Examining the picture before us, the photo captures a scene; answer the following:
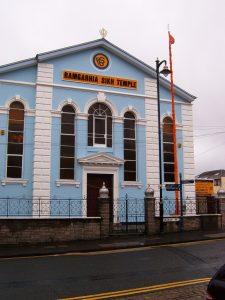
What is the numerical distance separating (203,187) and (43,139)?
1177cm

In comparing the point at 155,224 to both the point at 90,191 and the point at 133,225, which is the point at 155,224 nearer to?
the point at 133,225

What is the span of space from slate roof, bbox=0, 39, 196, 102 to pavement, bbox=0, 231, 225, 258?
386 inches

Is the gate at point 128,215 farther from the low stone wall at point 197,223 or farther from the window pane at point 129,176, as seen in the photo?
the low stone wall at point 197,223

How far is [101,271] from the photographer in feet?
34.0

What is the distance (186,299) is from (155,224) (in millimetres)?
11167

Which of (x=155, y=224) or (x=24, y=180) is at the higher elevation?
(x=24, y=180)

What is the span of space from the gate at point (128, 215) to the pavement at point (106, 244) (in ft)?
4.70

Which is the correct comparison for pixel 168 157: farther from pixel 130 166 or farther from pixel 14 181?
pixel 14 181

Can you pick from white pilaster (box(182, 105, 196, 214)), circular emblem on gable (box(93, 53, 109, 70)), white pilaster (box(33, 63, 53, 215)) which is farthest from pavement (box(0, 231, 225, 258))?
circular emblem on gable (box(93, 53, 109, 70))

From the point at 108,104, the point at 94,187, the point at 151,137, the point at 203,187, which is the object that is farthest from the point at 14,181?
the point at 203,187

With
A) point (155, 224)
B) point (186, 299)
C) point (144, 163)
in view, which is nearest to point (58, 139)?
point (144, 163)

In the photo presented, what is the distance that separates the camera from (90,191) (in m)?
21.8

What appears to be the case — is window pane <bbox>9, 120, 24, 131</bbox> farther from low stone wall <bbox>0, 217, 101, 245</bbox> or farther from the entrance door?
low stone wall <bbox>0, 217, 101, 245</bbox>

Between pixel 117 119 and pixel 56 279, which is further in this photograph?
pixel 117 119
